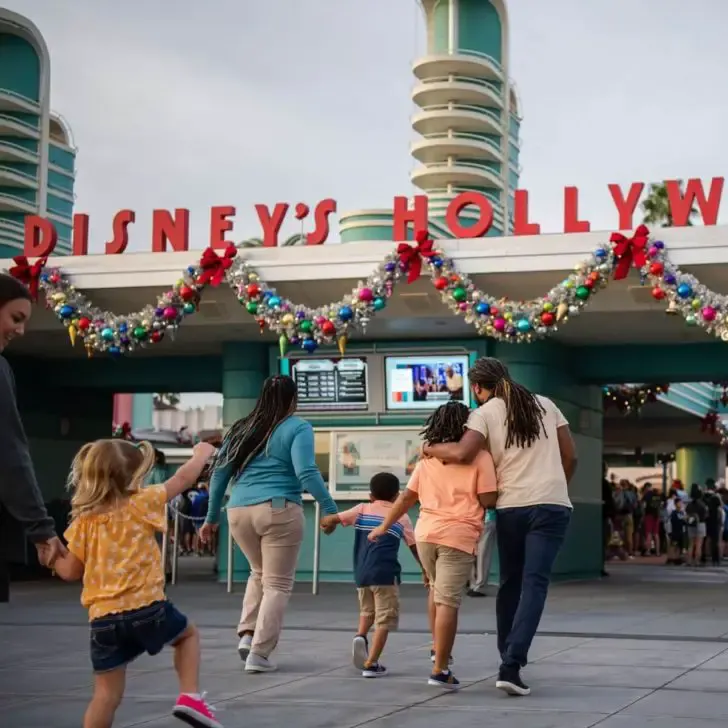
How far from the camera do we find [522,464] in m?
7.89

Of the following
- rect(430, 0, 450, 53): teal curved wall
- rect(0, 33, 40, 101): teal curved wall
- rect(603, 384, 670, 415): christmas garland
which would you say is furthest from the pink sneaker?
rect(430, 0, 450, 53): teal curved wall

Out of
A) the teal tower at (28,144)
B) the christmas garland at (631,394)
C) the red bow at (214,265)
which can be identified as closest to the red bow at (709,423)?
the christmas garland at (631,394)

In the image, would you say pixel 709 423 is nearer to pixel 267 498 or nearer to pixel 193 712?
pixel 267 498

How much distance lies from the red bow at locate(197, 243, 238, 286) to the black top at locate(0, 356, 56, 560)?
37.3 feet

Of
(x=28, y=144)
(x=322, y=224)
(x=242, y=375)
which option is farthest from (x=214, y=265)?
(x=28, y=144)

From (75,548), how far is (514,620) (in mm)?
2781

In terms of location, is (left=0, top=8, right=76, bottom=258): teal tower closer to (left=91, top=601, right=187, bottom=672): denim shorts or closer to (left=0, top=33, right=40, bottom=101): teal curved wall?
(left=0, top=33, right=40, bottom=101): teal curved wall

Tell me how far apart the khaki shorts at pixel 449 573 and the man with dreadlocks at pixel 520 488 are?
0.72ft

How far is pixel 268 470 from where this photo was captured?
8.91 m

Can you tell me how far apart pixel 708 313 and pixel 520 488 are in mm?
7827

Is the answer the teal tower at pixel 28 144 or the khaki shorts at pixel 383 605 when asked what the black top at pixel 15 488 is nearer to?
the khaki shorts at pixel 383 605

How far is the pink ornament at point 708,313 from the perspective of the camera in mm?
15060

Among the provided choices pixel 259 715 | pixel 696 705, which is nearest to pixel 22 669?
pixel 259 715

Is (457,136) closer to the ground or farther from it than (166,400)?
farther from it
